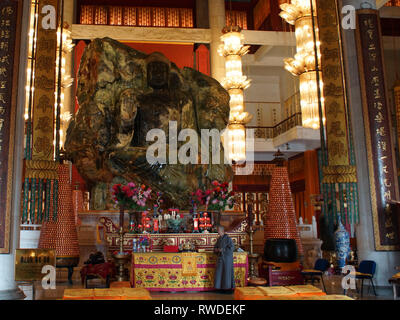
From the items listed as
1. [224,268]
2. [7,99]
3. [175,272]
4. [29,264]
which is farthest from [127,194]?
[29,264]

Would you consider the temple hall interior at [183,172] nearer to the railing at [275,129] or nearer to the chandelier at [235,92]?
the chandelier at [235,92]

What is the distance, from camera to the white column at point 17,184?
450cm

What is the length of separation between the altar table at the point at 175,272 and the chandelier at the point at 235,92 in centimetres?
363

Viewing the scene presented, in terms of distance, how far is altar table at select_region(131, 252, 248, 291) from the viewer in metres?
5.68

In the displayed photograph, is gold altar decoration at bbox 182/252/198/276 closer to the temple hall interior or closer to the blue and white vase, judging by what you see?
the temple hall interior

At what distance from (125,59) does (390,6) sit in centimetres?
711

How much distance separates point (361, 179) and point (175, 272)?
2.68 m

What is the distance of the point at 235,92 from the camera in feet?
30.4

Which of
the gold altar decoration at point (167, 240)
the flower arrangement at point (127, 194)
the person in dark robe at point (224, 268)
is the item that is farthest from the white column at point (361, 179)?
the flower arrangement at point (127, 194)

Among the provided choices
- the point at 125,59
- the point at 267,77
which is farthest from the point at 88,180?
the point at 267,77

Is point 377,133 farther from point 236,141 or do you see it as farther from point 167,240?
point 236,141

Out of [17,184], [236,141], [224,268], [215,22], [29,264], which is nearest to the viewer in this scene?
[29,264]
